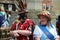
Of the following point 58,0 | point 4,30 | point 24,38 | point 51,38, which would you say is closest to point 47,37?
point 51,38

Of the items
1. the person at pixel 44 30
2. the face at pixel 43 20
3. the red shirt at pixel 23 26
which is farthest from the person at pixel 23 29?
the face at pixel 43 20

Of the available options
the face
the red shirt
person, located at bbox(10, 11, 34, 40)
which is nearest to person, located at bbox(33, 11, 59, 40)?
the face

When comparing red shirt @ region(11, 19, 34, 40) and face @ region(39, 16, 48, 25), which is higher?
face @ region(39, 16, 48, 25)

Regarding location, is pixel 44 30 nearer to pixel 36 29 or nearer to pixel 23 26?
pixel 36 29

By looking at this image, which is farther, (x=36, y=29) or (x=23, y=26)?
(x=23, y=26)

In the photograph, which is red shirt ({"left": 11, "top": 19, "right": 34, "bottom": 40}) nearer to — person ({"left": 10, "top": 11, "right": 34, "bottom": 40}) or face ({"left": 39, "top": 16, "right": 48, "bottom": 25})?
person ({"left": 10, "top": 11, "right": 34, "bottom": 40})

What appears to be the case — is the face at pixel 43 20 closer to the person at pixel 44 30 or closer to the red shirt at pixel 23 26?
the person at pixel 44 30

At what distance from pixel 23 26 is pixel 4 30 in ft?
5.96

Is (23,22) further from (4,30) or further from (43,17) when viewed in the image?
(4,30)

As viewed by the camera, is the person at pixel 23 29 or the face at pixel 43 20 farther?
the person at pixel 23 29

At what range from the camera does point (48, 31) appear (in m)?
5.88

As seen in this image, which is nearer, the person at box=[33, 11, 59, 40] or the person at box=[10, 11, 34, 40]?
the person at box=[33, 11, 59, 40]

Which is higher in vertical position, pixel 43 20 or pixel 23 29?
pixel 43 20

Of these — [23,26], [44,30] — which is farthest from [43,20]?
[23,26]
